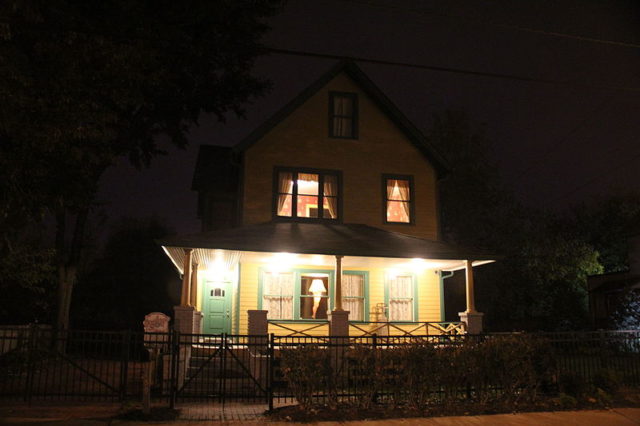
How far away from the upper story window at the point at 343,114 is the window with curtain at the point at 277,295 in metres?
5.44

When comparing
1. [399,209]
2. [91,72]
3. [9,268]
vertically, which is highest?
[91,72]

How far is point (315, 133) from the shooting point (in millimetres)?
18875

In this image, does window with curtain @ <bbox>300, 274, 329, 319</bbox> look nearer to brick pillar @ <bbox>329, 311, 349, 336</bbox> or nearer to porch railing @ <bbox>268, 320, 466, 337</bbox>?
porch railing @ <bbox>268, 320, 466, 337</bbox>

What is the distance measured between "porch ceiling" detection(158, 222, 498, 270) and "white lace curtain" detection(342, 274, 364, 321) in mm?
963

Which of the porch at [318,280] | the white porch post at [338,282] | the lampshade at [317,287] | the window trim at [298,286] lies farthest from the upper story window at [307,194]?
the white porch post at [338,282]

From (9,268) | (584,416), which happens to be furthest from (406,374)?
(9,268)

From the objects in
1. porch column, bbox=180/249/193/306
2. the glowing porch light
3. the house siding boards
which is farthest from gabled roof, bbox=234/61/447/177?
porch column, bbox=180/249/193/306

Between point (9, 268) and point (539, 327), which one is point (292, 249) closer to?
point (9, 268)

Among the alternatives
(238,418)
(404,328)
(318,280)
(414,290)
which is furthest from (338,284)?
(238,418)

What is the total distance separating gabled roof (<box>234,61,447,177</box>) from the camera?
1878 centimetres

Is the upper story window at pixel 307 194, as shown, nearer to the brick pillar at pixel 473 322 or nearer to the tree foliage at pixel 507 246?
the brick pillar at pixel 473 322

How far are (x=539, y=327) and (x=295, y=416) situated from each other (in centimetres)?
2332

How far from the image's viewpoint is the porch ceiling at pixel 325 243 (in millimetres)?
14211

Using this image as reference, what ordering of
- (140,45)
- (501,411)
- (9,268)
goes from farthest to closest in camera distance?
(9,268), (140,45), (501,411)
